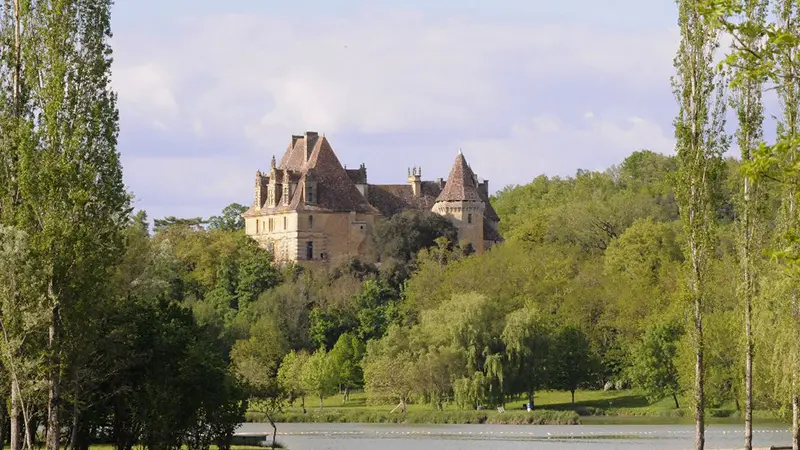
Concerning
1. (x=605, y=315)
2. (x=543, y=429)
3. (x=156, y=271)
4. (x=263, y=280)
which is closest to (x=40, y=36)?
(x=156, y=271)

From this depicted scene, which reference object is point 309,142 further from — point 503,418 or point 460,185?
point 503,418

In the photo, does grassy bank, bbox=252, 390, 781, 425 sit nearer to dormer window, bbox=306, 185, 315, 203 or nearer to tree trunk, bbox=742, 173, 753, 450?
tree trunk, bbox=742, 173, 753, 450

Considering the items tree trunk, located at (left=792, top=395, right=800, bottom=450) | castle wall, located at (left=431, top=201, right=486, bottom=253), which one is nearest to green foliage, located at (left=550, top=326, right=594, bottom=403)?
castle wall, located at (left=431, top=201, right=486, bottom=253)

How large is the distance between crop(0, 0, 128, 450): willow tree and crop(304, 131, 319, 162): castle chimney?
7286 centimetres

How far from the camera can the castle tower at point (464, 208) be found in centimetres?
10275

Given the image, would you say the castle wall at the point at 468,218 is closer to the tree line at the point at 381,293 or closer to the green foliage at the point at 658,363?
the tree line at the point at 381,293

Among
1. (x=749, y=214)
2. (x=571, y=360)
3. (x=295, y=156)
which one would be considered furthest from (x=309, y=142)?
(x=749, y=214)

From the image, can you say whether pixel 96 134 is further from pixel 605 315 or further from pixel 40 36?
pixel 605 315

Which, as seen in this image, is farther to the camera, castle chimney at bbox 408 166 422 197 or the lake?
castle chimney at bbox 408 166 422 197

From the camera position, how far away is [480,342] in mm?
63844

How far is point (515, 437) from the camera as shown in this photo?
53219 mm

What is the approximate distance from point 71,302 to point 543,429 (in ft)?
104

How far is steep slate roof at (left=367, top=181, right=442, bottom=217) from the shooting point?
107000 mm

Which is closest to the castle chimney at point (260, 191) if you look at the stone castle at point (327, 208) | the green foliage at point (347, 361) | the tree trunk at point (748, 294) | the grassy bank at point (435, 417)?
the stone castle at point (327, 208)
